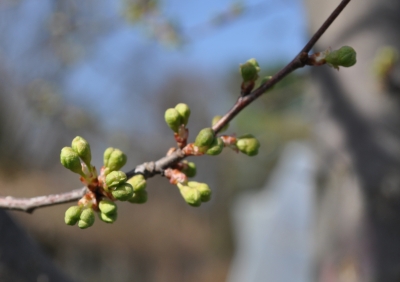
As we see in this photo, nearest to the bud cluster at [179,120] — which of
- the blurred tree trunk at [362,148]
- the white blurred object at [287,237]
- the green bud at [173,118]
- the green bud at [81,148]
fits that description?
the green bud at [173,118]

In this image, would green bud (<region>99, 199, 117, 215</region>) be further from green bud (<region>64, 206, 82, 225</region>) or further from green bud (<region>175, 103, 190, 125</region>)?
green bud (<region>175, 103, 190, 125</region>)

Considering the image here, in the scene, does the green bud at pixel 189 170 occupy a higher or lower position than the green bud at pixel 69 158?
higher

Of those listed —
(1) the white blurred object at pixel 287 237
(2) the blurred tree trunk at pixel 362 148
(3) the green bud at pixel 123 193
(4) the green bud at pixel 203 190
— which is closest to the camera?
(3) the green bud at pixel 123 193

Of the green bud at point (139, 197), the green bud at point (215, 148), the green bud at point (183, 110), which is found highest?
the green bud at point (183, 110)

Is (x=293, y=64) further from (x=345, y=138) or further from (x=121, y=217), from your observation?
(x=121, y=217)

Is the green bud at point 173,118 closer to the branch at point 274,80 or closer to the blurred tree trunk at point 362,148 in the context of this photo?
the branch at point 274,80

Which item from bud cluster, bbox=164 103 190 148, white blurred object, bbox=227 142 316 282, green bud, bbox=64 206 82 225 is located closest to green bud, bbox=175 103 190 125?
bud cluster, bbox=164 103 190 148

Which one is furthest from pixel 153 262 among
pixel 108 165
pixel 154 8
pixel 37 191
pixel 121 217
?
pixel 108 165
